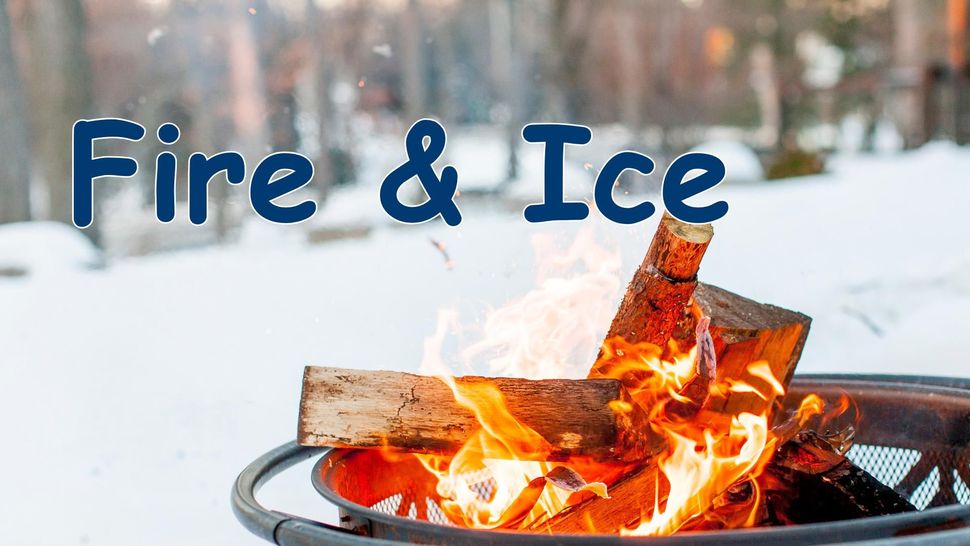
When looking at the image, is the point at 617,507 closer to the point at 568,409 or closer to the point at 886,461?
the point at 568,409

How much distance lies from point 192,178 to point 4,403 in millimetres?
2100

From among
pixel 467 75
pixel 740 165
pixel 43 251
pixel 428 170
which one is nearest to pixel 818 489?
pixel 428 170

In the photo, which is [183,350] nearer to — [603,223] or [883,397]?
[603,223]

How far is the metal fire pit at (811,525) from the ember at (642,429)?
11 centimetres

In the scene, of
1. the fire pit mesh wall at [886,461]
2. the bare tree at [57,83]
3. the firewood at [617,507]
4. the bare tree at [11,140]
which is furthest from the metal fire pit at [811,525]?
Result: the bare tree at [57,83]

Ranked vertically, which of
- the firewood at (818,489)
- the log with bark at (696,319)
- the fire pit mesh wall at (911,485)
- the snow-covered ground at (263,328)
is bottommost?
the snow-covered ground at (263,328)

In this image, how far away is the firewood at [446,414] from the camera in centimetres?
221

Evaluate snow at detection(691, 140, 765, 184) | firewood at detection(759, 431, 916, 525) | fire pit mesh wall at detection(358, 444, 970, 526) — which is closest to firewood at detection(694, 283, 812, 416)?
firewood at detection(759, 431, 916, 525)

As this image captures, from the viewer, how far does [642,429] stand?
225 centimetres

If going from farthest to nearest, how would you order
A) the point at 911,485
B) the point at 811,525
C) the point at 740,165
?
the point at 740,165
the point at 911,485
the point at 811,525

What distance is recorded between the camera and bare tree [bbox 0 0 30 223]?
32.2ft

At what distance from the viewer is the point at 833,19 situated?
27.4m

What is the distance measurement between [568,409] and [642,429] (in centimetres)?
17

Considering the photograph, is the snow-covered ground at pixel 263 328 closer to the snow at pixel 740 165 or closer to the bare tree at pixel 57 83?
the bare tree at pixel 57 83
